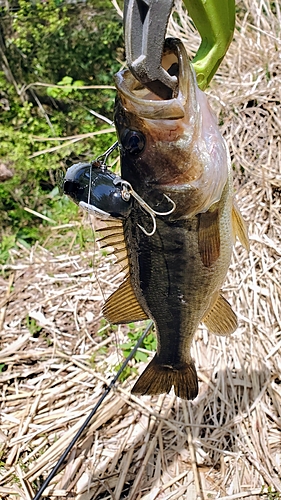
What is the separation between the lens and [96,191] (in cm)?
143

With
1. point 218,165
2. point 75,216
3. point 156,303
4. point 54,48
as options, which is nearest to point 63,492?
point 156,303

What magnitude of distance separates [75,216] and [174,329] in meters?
3.38

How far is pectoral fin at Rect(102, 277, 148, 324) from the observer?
1755 millimetres

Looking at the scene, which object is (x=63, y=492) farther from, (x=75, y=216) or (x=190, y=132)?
(x=75, y=216)

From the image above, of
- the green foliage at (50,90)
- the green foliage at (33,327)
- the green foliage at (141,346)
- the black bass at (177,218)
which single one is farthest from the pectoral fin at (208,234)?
the green foliage at (50,90)

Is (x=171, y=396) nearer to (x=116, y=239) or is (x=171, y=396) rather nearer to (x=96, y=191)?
(x=116, y=239)

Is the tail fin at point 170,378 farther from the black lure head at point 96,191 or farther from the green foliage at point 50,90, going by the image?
the green foliage at point 50,90

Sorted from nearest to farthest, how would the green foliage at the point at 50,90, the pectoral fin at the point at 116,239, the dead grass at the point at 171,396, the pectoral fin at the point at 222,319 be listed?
the pectoral fin at the point at 116,239, the pectoral fin at the point at 222,319, the dead grass at the point at 171,396, the green foliage at the point at 50,90

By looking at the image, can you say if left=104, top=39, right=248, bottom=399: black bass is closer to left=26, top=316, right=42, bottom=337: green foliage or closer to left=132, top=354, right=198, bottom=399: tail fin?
left=132, top=354, right=198, bottom=399: tail fin

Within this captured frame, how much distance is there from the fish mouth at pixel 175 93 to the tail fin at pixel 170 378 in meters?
1.01

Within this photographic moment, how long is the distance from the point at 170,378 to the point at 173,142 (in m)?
0.96

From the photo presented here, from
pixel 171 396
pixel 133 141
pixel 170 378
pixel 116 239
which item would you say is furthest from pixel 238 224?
pixel 171 396

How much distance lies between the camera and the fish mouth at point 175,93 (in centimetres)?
125

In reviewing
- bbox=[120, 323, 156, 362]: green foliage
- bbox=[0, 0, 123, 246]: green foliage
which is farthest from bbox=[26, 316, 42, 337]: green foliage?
bbox=[0, 0, 123, 246]: green foliage
